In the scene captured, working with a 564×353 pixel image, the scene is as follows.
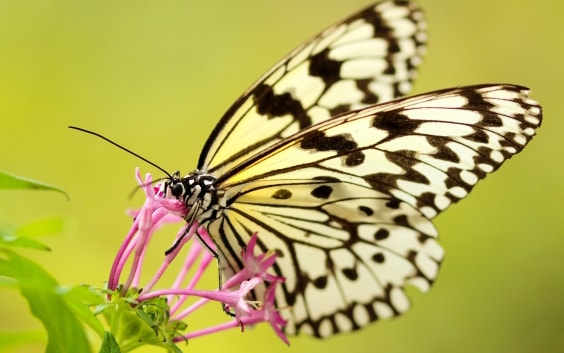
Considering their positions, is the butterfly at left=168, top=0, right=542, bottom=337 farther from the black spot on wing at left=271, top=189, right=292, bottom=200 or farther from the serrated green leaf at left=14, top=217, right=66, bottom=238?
the serrated green leaf at left=14, top=217, right=66, bottom=238

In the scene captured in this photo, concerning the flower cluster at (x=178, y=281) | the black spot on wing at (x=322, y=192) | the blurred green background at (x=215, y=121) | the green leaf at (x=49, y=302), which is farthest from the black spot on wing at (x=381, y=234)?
the blurred green background at (x=215, y=121)

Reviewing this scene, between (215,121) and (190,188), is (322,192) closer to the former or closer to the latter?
Answer: (190,188)

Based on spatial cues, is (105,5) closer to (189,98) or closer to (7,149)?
(189,98)

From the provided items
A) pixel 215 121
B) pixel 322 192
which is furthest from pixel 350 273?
pixel 215 121

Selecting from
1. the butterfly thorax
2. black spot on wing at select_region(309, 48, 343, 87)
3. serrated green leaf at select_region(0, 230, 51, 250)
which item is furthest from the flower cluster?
black spot on wing at select_region(309, 48, 343, 87)

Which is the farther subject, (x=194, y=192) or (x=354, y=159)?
(x=354, y=159)

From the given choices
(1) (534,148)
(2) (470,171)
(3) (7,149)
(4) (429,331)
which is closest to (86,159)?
(3) (7,149)
